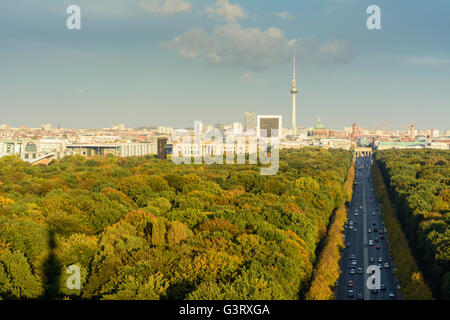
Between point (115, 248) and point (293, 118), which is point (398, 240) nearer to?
point (115, 248)

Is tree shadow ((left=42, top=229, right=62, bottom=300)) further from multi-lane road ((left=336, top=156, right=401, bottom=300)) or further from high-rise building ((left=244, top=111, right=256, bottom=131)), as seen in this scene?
high-rise building ((left=244, top=111, right=256, bottom=131))

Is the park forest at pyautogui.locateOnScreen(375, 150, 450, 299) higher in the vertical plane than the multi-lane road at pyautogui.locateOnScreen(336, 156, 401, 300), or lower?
higher

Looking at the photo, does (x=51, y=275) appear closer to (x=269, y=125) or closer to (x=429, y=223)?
(x=429, y=223)

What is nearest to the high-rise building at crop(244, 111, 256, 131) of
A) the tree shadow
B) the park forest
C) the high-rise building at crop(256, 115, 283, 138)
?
the high-rise building at crop(256, 115, 283, 138)

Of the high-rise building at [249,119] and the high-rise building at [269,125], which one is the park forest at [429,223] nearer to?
the high-rise building at [269,125]

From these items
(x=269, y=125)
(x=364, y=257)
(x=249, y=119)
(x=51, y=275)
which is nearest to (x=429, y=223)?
(x=364, y=257)

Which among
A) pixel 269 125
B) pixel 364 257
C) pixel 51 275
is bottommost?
pixel 364 257

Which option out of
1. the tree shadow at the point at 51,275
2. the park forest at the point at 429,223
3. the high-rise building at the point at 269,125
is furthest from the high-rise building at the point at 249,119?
the tree shadow at the point at 51,275

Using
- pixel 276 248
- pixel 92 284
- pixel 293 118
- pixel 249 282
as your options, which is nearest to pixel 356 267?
pixel 276 248

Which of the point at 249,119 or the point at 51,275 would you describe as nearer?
the point at 51,275
